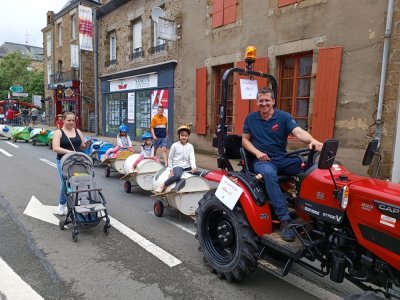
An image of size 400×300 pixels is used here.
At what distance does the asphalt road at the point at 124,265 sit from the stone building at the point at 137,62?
9.59 meters

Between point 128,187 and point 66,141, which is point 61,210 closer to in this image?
point 66,141

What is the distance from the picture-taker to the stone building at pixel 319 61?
25.5 feet

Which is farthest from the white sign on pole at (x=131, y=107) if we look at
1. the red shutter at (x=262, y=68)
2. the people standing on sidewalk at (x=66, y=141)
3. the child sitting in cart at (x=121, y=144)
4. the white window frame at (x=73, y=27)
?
the people standing on sidewalk at (x=66, y=141)

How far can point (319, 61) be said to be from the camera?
8867 mm

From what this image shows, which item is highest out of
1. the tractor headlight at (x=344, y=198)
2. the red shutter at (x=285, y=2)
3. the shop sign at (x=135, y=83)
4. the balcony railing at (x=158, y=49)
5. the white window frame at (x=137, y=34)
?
the white window frame at (x=137, y=34)

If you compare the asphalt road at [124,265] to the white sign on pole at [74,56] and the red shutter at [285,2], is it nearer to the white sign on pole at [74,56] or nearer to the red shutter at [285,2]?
the red shutter at [285,2]

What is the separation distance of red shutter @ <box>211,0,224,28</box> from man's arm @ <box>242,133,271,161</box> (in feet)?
30.0

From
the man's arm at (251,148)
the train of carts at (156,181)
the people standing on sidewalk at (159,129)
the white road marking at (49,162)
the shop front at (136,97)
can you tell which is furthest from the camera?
→ the shop front at (136,97)

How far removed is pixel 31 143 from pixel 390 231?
58.7 feet

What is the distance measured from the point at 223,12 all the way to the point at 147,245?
9.66 metres

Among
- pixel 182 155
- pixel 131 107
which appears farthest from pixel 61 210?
pixel 131 107

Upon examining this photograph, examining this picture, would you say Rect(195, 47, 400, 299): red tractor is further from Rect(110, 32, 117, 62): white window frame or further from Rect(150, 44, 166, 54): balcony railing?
Rect(110, 32, 117, 62): white window frame

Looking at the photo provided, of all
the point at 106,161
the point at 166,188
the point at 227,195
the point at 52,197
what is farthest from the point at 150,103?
the point at 227,195

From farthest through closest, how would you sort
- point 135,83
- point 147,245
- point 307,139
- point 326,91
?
point 135,83, point 326,91, point 147,245, point 307,139
